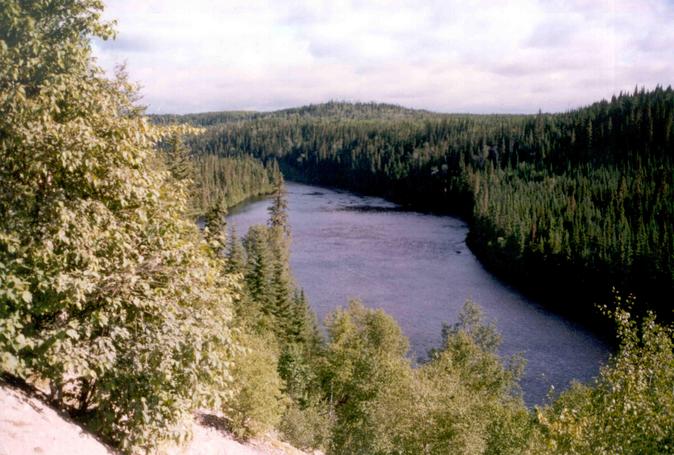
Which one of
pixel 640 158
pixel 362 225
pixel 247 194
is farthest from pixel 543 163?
pixel 247 194

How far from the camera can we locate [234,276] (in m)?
14.3

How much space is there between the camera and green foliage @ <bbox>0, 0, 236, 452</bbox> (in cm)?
1081

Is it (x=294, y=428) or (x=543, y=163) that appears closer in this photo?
(x=294, y=428)

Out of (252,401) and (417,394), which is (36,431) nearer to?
(252,401)

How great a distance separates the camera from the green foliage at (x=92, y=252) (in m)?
10.8

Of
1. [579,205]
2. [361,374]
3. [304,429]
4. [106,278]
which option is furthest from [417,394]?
[579,205]

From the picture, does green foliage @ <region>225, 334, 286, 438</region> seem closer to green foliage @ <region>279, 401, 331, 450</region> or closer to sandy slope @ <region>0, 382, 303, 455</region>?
green foliage @ <region>279, 401, 331, 450</region>

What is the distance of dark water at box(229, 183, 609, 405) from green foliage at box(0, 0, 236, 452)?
35.8 meters

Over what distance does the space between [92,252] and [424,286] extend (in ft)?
250

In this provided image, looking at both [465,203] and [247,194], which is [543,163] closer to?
[465,203]

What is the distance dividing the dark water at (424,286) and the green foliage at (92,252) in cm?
3578

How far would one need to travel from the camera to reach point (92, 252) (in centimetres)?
1148

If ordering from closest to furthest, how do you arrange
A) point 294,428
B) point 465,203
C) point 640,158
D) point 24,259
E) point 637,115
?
point 24,259 < point 294,428 < point 640,158 < point 465,203 < point 637,115

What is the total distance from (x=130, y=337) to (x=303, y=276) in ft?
246
